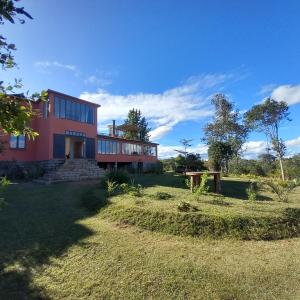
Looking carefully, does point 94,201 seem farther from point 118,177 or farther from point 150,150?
point 150,150

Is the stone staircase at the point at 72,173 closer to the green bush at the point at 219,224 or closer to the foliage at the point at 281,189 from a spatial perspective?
the green bush at the point at 219,224

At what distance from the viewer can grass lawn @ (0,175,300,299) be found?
→ 4.22 m

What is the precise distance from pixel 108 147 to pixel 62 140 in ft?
21.1

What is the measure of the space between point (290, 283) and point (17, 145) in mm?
19500

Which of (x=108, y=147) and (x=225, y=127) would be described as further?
(x=225, y=127)

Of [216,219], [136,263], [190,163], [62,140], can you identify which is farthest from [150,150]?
[136,263]

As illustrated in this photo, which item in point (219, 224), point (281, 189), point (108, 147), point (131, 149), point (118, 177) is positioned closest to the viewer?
point (219, 224)

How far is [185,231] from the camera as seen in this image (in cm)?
646

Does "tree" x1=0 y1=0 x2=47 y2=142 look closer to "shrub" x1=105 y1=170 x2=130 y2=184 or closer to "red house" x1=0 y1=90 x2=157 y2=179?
"shrub" x1=105 y1=170 x2=130 y2=184

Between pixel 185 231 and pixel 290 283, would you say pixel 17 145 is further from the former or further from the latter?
pixel 290 283

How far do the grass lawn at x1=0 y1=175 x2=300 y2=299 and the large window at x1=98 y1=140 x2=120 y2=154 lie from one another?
18.2m

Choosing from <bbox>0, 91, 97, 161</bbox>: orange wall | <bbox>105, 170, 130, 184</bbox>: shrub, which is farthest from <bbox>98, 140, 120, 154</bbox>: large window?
<bbox>105, 170, 130, 184</bbox>: shrub

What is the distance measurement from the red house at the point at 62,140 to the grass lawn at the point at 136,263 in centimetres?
1216

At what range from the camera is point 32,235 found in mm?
6656
